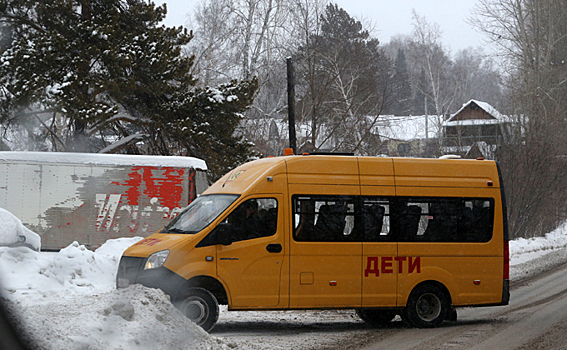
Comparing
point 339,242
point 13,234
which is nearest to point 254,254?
point 339,242

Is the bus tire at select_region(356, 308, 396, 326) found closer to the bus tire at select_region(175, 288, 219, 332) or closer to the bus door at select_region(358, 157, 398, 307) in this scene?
the bus door at select_region(358, 157, 398, 307)

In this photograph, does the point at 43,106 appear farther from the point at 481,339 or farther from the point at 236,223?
the point at 481,339

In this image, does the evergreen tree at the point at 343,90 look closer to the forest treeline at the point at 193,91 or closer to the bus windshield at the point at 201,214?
the forest treeline at the point at 193,91

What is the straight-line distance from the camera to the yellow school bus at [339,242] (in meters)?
8.81

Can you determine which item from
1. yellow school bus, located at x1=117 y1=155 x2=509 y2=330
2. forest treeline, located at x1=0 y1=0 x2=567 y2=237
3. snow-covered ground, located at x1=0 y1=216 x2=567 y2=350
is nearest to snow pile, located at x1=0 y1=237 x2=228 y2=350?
snow-covered ground, located at x1=0 y1=216 x2=567 y2=350

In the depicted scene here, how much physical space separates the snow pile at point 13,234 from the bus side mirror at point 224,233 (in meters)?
5.27

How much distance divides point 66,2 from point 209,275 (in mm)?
18225

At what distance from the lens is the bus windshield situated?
9.06 metres

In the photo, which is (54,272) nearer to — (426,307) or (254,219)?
(254,219)

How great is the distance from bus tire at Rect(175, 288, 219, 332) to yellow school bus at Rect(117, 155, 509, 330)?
0.5 inches

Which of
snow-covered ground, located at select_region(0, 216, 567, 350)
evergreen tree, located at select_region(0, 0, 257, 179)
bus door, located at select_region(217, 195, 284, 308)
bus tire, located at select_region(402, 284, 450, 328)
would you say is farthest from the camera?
evergreen tree, located at select_region(0, 0, 257, 179)

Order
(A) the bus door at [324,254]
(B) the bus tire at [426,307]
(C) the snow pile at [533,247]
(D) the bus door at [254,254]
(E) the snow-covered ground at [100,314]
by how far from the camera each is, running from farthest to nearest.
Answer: (C) the snow pile at [533,247]
(B) the bus tire at [426,307]
(A) the bus door at [324,254]
(D) the bus door at [254,254]
(E) the snow-covered ground at [100,314]

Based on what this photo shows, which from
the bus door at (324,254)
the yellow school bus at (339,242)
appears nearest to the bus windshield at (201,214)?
the yellow school bus at (339,242)

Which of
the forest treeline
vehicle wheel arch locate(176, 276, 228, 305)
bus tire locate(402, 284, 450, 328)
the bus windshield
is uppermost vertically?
the forest treeline
